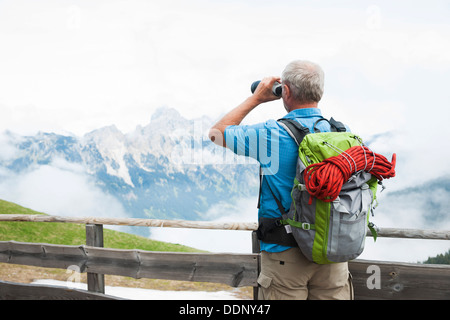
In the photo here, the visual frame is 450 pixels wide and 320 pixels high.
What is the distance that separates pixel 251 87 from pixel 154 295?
769cm

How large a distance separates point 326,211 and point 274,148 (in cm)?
50

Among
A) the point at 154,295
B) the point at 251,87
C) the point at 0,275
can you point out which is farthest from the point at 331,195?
the point at 0,275

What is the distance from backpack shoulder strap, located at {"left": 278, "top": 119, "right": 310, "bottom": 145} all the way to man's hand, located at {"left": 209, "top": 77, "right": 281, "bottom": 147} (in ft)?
0.81

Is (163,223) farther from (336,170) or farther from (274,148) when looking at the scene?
(336,170)

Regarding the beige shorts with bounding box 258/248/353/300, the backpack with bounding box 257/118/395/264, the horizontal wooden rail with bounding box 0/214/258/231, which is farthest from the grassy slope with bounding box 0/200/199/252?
the backpack with bounding box 257/118/395/264

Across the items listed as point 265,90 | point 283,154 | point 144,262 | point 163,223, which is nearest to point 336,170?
point 283,154

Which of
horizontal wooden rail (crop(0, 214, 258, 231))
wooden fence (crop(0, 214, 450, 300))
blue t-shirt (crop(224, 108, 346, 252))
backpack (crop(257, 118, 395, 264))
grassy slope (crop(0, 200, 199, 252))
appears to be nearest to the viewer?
backpack (crop(257, 118, 395, 264))

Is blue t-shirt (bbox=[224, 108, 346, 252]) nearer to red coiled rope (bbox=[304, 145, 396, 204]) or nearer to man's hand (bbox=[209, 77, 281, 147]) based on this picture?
man's hand (bbox=[209, 77, 281, 147])

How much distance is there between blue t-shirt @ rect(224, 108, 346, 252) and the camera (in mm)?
2580

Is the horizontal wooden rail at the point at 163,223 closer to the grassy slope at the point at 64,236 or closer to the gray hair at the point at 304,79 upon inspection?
the gray hair at the point at 304,79

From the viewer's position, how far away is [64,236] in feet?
51.3

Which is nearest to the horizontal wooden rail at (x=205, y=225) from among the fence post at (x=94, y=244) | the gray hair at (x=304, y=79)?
the fence post at (x=94, y=244)

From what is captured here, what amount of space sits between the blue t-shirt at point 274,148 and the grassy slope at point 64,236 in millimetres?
13291
